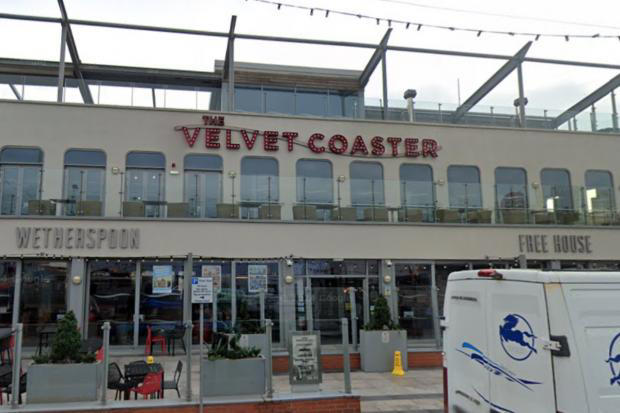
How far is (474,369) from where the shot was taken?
498cm

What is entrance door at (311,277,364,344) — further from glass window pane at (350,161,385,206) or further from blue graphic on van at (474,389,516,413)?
blue graphic on van at (474,389,516,413)

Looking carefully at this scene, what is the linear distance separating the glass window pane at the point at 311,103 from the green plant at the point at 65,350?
14198 mm

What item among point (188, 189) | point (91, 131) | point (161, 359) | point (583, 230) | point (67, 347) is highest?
point (91, 131)

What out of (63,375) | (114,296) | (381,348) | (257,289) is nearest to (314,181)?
(257,289)

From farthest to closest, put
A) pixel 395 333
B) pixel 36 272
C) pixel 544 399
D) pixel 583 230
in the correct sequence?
pixel 583 230, pixel 36 272, pixel 395 333, pixel 544 399

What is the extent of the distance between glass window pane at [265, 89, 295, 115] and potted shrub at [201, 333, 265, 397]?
1304 cm

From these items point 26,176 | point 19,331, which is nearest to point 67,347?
point 19,331

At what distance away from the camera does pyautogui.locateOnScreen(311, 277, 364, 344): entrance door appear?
14055 mm

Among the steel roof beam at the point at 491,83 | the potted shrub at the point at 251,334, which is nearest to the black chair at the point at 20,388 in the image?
the potted shrub at the point at 251,334

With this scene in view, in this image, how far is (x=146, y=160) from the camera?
1627 cm

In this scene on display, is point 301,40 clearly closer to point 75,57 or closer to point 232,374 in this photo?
point 75,57

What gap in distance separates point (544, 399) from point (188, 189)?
12.9m

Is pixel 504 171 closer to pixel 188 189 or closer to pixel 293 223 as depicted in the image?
pixel 293 223

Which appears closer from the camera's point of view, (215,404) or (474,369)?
(474,369)
